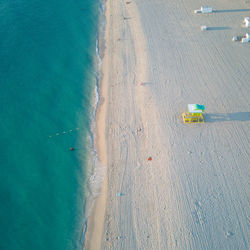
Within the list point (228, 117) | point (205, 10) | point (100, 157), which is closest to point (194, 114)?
point (228, 117)

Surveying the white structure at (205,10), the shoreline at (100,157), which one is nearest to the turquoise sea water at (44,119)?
the shoreline at (100,157)

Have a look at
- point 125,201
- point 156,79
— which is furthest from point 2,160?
point 156,79

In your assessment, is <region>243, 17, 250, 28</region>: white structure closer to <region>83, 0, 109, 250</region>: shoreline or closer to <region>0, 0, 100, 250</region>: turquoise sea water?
<region>83, 0, 109, 250</region>: shoreline

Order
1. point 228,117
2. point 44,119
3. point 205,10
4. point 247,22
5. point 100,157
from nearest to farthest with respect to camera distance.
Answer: point 100,157
point 228,117
point 44,119
point 247,22
point 205,10

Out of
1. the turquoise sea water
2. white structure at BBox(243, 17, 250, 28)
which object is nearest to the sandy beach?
white structure at BBox(243, 17, 250, 28)

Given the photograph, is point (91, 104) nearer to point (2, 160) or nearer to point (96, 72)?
point (96, 72)

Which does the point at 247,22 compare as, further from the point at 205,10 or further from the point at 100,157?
the point at 100,157

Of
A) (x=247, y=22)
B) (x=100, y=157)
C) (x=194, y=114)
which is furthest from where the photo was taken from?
(x=247, y=22)
